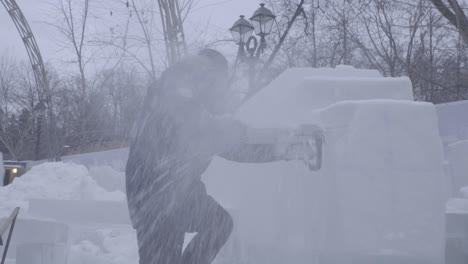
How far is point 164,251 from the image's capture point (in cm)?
287

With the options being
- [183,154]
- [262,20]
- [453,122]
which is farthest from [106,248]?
A: [453,122]

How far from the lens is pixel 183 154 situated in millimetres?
2830

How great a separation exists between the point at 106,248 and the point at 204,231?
3.35 m

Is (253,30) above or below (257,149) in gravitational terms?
above

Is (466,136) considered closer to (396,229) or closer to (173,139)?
(396,229)

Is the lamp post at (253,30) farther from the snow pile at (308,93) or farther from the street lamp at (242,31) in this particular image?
the snow pile at (308,93)

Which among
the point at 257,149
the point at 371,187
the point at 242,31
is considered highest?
the point at 242,31

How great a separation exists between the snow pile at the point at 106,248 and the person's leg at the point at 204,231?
2895 mm

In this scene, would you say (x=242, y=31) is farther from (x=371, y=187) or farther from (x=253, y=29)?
(x=371, y=187)

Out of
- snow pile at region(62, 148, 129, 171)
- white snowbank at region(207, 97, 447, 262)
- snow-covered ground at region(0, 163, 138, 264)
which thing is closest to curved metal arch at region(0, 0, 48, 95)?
snow pile at region(62, 148, 129, 171)

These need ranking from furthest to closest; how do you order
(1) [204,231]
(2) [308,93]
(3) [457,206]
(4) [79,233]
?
(4) [79,233] < (3) [457,206] < (2) [308,93] < (1) [204,231]

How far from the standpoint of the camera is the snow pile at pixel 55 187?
8133mm

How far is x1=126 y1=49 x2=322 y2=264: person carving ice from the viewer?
275 cm

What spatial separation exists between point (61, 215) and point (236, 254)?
217 cm
